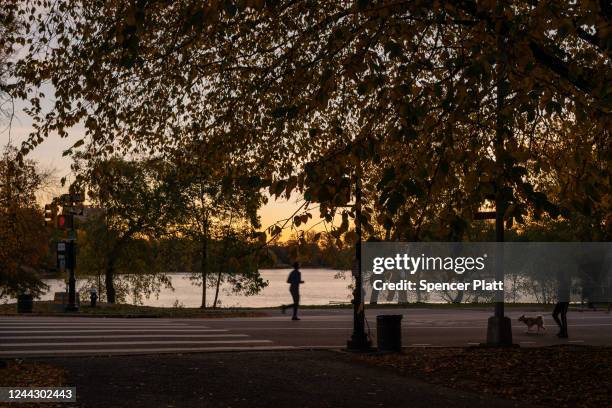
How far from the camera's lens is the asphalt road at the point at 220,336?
55.8ft

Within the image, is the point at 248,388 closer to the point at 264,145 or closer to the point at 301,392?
the point at 301,392

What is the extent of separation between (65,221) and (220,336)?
42.9 feet

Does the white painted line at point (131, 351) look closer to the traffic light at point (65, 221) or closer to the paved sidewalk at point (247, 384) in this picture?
the paved sidewalk at point (247, 384)

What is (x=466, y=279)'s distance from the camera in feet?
285

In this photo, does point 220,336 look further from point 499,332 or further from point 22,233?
point 22,233

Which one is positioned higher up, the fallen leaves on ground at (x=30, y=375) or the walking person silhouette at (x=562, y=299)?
the walking person silhouette at (x=562, y=299)

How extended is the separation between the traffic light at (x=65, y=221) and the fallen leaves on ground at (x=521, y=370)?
17908 mm

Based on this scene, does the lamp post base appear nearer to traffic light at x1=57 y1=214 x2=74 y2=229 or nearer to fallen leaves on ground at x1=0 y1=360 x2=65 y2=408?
fallen leaves on ground at x1=0 y1=360 x2=65 y2=408

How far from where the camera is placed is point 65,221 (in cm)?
3080

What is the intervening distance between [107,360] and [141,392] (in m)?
3.60

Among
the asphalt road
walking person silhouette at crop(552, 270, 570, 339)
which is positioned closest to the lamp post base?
the asphalt road

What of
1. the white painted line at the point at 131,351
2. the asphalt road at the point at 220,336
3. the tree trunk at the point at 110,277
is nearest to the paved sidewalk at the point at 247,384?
the white painted line at the point at 131,351

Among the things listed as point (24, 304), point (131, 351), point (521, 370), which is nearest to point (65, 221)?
point (24, 304)

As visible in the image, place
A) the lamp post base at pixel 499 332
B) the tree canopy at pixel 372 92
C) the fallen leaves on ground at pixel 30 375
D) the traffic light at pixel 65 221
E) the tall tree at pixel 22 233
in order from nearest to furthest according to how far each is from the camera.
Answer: the tree canopy at pixel 372 92
the fallen leaves on ground at pixel 30 375
the lamp post base at pixel 499 332
the traffic light at pixel 65 221
the tall tree at pixel 22 233
